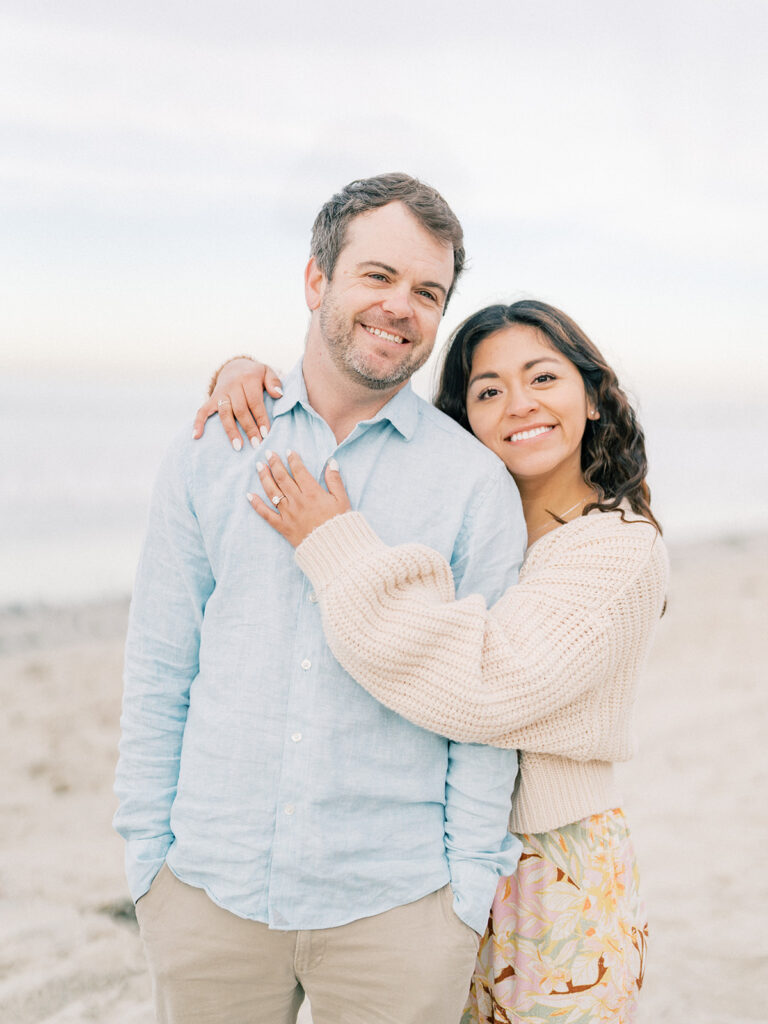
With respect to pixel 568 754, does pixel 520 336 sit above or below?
above

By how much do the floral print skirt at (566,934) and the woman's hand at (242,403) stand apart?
1.06 metres

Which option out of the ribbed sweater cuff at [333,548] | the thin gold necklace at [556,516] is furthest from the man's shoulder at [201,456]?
the thin gold necklace at [556,516]

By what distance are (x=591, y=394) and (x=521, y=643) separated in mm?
790

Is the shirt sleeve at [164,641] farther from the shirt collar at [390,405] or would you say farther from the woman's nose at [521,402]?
the woman's nose at [521,402]

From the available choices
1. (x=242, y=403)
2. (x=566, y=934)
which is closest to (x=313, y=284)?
(x=242, y=403)

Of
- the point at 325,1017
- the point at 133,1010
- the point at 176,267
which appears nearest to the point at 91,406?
the point at 176,267

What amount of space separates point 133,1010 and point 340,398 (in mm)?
2211

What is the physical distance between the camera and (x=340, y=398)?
6.52 ft

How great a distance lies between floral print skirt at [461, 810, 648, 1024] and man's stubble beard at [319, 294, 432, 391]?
1.03 m

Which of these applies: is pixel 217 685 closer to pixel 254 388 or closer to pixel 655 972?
pixel 254 388

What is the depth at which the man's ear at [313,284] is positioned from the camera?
202 cm

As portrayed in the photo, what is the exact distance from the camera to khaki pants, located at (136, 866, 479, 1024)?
175 cm

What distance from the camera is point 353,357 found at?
190 cm

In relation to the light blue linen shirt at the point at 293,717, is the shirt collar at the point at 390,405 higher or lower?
higher
